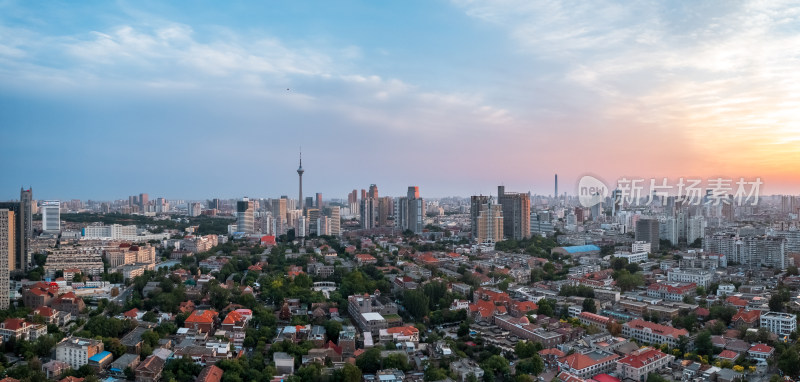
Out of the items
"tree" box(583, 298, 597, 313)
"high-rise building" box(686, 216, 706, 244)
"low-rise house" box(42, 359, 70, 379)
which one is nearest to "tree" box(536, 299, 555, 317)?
"tree" box(583, 298, 597, 313)

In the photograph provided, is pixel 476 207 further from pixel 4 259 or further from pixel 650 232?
pixel 4 259

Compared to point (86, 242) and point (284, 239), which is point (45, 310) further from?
point (284, 239)

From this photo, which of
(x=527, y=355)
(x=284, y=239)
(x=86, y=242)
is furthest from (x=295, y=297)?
(x=284, y=239)

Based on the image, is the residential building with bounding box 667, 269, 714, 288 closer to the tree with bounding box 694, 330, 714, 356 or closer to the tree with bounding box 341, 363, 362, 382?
the tree with bounding box 694, 330, 714, 356

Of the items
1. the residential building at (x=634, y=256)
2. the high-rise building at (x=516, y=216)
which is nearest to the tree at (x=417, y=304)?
the residential building at (x=634, y=256)

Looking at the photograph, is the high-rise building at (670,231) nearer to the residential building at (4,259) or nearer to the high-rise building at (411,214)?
the high-rise building at (411,214)

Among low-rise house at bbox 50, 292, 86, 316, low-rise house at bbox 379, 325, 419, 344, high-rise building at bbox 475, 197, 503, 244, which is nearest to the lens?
low-rise house at bbox 379, 325, 419, 344

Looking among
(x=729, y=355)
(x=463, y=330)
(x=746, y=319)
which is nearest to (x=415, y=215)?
(x=463, y=330)
